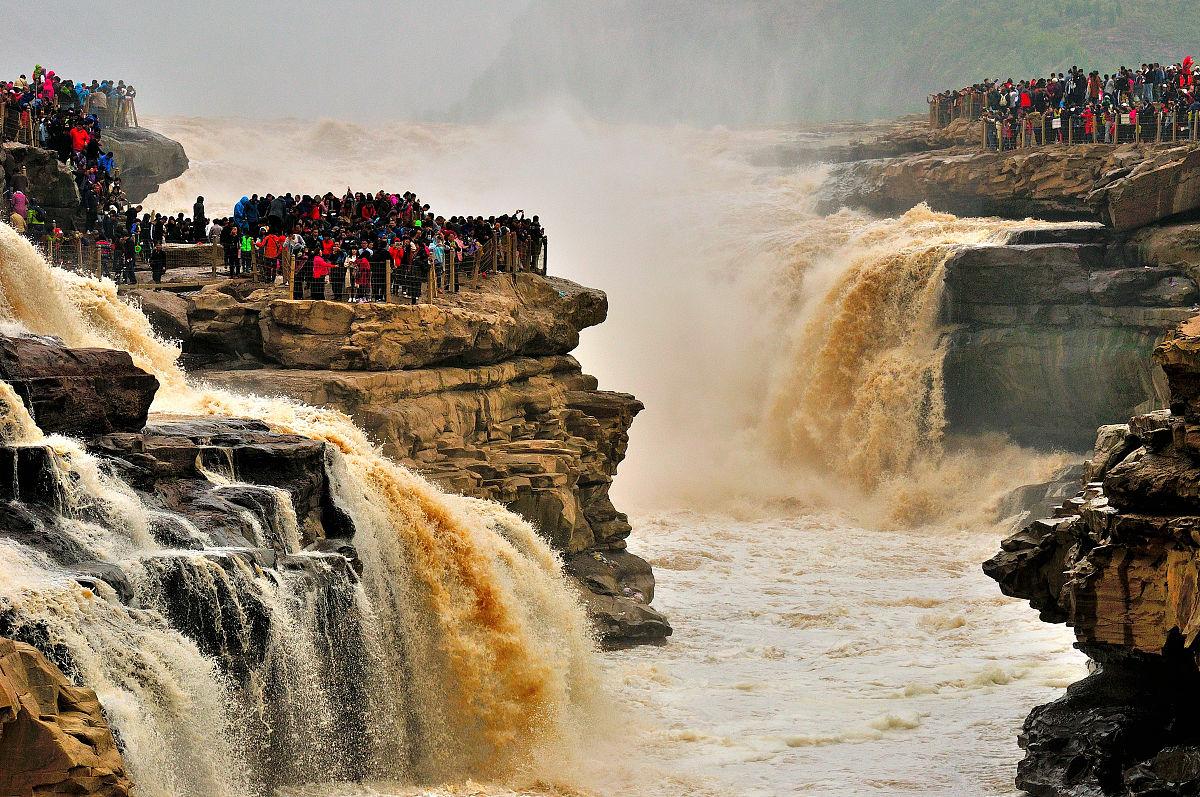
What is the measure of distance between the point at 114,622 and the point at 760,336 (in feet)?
107

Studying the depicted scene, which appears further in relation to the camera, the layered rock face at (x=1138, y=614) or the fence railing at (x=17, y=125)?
the fence railing at (x=17, y=125)

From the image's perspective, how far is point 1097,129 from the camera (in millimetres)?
47469

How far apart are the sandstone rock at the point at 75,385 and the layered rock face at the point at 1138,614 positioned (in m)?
11.2

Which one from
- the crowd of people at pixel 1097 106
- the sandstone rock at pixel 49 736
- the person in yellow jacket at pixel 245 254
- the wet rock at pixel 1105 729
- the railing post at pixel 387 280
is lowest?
the wet rock at pixel 1105 729

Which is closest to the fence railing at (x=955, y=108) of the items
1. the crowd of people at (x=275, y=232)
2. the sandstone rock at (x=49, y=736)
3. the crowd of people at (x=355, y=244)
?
the crowd of people at (x=275, y=232)

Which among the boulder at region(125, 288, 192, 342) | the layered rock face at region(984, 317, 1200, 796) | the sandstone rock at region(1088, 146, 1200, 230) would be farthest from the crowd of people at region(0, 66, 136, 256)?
the sandstone rock at region(1088, 146, 1200, 230)

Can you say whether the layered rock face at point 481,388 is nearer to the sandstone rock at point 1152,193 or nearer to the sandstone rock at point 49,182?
the sandstone rock at point 49,182

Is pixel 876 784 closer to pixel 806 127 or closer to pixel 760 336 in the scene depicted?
pixel 760 336

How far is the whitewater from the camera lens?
22.7 metres

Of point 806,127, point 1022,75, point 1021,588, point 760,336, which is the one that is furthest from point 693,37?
point 1021,588

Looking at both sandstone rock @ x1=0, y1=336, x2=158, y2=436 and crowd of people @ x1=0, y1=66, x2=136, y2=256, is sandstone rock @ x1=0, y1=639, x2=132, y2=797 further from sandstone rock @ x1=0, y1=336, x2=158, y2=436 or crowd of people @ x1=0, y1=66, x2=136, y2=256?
crowd of people @ x1=0, y1=66, x2=136, y2=256

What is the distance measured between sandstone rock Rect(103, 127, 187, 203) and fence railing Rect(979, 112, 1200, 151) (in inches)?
923

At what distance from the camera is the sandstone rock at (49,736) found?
44.2 ft

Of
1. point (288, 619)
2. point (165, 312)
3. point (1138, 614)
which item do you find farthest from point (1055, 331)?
point (288, 619)
